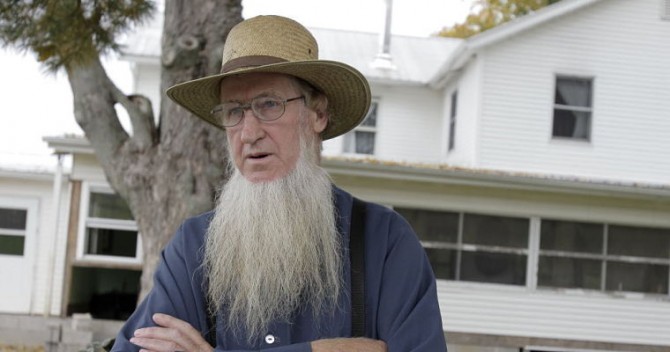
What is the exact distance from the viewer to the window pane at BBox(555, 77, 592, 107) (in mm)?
14680

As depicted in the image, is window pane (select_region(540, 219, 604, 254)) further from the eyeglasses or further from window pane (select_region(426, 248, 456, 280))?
the eyeglasses

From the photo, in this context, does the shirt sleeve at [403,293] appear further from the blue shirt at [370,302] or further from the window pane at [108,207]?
the window pane at [108,207]

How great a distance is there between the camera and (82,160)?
13484mm

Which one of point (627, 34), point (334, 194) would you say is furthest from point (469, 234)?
point (334, 194)

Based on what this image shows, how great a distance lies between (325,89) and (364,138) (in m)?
14.4

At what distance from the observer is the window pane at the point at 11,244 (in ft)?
49.9

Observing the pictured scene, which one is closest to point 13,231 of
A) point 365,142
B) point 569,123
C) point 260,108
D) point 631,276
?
point 365,142

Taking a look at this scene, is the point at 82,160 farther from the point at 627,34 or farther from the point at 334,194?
the point at 334,194

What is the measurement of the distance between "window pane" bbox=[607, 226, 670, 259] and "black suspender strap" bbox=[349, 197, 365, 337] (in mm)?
12104

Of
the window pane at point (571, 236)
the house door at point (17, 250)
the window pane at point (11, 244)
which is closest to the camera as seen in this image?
the window pane at point (571, 236)

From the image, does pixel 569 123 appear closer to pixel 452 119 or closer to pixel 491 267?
pixel 452 119

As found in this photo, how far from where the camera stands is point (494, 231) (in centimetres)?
1342

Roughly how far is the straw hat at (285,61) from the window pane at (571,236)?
1144 cm

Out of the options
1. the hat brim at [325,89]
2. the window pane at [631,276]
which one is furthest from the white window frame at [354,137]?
the hat brim at [325,89]
